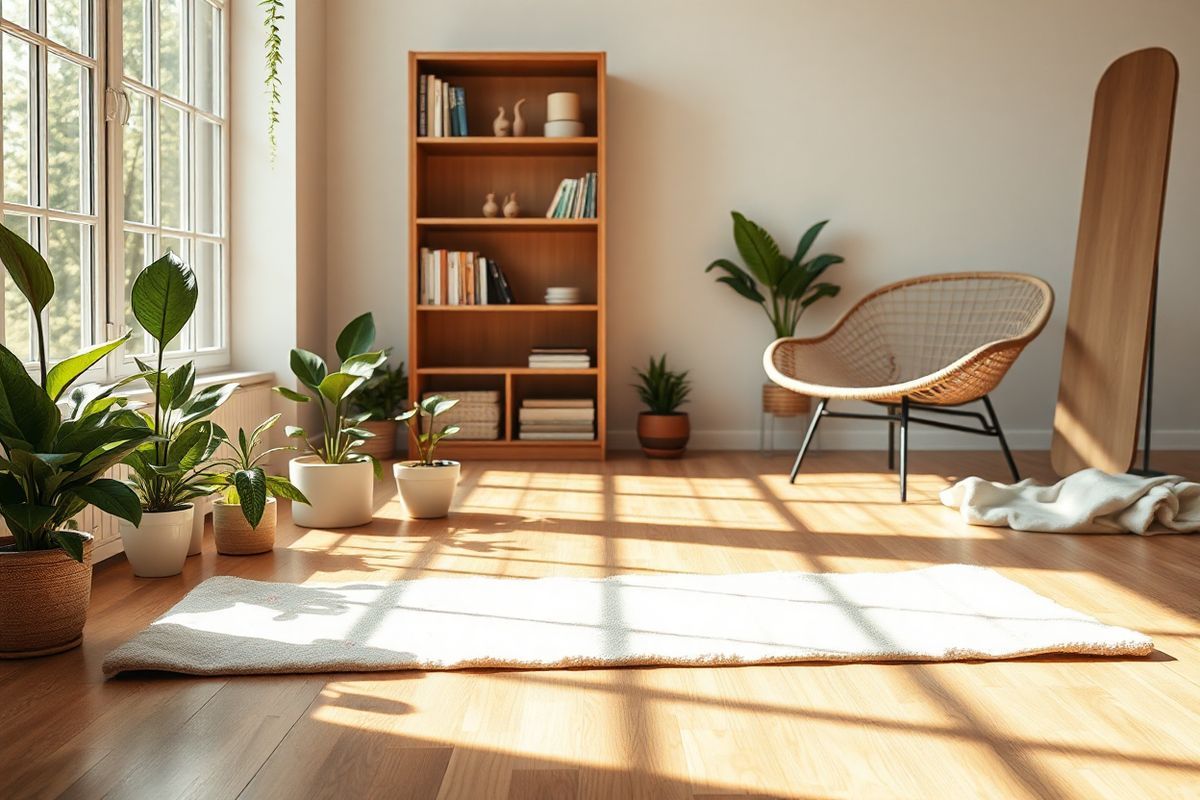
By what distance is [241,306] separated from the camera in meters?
4.52

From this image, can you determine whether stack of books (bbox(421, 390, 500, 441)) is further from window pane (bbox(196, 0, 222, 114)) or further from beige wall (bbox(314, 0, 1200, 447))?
window pane (bbox(196, 0, 222, 114))

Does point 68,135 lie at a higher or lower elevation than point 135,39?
lower

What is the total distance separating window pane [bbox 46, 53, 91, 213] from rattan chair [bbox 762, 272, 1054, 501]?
8.08 feet

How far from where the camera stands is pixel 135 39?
142 inches

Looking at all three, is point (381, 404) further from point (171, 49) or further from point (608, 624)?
point (608, 624)

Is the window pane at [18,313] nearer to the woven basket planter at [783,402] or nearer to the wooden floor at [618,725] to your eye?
the wooden floor at [618,725]

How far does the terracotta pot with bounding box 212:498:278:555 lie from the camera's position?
9.55 feet

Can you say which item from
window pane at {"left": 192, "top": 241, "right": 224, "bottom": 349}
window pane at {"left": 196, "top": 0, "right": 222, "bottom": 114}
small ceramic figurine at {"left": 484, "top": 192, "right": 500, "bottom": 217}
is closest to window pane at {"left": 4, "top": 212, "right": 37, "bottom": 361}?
window pane at {"left": 192, "top": 241, "right": 224, "bottom": 349}

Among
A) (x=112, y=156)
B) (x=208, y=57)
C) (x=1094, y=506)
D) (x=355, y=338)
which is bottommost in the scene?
(x=1094, y=506)

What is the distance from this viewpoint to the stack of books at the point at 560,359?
4.97 m

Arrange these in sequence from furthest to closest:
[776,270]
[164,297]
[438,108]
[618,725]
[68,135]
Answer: [776,270] < [438,108] < [68,135] < [164,297] < [618,725]

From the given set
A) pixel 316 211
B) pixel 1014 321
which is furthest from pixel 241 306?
pixel 1014 321

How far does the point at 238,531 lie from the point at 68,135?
123 centimetres

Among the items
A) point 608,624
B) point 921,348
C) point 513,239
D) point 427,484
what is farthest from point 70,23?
point 921,348
